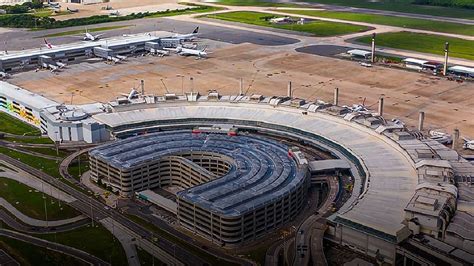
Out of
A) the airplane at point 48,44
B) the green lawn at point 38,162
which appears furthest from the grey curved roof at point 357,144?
the airplane at point 48,44

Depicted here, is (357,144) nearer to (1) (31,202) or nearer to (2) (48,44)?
(1) (31,202)

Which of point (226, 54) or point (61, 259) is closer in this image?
point (61, 259)

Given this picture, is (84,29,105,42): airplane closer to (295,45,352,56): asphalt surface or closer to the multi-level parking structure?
(295,45,352,56): asphalt surface

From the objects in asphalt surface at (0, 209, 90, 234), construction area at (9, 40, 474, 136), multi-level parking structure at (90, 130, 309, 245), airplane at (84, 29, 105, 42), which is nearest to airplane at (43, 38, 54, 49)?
airplane at (84, 29, 105, 42)

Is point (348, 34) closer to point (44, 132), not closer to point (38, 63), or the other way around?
point (38, 63)

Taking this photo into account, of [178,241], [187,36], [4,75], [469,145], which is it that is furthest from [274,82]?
[178,241]

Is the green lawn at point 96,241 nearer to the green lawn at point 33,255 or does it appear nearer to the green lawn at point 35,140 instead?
the green lawn at point 33,255

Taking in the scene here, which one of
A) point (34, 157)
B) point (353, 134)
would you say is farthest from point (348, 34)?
point (34, 157)
